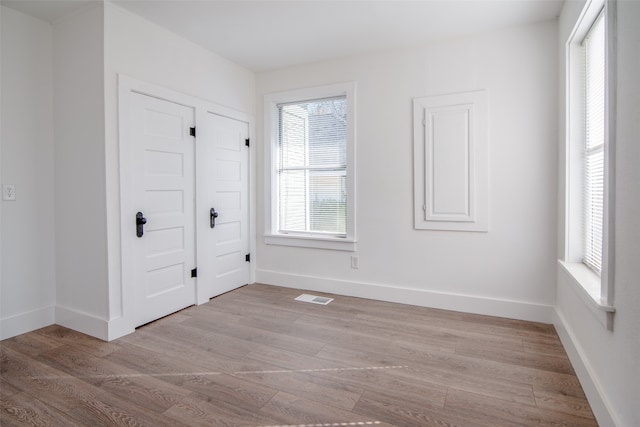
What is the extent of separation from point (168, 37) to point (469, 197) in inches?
122

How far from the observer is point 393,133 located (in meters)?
3.58

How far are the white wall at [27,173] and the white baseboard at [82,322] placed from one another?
118mm

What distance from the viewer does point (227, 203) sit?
13.0 ft

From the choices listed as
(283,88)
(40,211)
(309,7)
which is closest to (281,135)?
(283,88)

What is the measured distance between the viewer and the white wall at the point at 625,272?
1.37 metres

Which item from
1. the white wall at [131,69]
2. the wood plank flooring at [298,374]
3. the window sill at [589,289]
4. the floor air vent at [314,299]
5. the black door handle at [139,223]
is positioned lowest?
the wood plank flooring at [298,374]

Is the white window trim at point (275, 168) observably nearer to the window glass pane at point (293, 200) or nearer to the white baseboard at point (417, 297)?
the window glass pane at point (293, 200)

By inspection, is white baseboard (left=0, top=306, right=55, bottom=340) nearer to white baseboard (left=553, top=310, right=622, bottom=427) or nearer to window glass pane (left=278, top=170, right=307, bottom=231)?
window glass pane (left=278, top=170, right=307, bottom=231)

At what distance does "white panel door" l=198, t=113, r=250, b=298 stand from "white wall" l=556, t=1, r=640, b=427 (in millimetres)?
3198

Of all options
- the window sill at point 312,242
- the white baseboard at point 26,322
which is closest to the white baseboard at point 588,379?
the window sill at point 312,242

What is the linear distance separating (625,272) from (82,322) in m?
3.56

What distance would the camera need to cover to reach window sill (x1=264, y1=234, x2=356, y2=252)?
12.6 ft

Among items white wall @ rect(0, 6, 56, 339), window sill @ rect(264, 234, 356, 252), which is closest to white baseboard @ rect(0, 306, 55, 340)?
white wall @ rect(0, 6, 56, 339)

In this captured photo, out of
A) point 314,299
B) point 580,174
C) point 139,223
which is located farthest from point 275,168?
point 580,174
